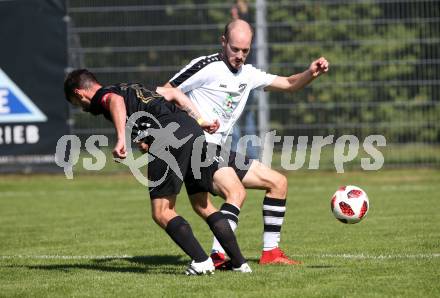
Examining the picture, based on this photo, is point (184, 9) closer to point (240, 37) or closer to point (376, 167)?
point (376, 167)

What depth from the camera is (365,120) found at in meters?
16.9

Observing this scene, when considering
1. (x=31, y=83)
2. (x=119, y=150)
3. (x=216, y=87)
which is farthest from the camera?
(x=31, y=83)

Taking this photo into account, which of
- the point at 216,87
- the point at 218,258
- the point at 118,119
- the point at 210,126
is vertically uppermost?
the point at 216,87

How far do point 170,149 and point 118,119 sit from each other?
1.70 ft

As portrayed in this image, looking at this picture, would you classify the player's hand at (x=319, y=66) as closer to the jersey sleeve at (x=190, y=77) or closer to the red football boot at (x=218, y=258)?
the jersey sleeve at (x=190, y=77)

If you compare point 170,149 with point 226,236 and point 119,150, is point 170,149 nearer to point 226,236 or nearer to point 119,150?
point 119,150

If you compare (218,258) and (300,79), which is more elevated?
(300,79)

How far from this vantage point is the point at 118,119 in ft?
22.2

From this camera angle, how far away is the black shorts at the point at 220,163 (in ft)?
24.0

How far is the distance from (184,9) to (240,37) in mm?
9788

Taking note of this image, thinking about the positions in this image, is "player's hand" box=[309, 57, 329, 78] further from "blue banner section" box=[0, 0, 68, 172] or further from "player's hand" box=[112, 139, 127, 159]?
"blue banner section" box=[0, 0, 68, 172]

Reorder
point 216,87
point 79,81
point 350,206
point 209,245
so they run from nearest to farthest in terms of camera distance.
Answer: point 79,81
point 350,206
point 216,87
point 209,245

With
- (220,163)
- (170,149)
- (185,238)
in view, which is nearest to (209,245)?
(220,163)

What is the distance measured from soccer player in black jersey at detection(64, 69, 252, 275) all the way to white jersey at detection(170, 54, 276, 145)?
1.64ft
